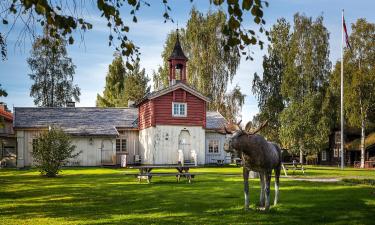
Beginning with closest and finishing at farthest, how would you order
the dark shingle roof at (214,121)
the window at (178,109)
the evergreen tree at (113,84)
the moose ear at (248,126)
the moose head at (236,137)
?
the moose head at (236,137) < the moose ear at (248,126) < the window at (178,109) < the dark shingle roof at (214,121) < the evergreen tree at (113,84)

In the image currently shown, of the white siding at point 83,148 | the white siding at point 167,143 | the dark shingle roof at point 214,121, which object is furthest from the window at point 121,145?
the dark shingle roof at point 214,121

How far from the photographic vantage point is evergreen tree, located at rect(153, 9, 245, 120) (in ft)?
186

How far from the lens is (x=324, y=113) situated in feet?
178

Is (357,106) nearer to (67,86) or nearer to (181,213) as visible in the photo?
(67,86)

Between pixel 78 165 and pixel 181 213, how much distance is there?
31.5 m

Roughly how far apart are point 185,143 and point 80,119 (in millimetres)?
10514

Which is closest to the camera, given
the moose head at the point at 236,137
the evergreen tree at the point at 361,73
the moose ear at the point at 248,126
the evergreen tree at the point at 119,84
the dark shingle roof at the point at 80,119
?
the moose head at the point at 236,137

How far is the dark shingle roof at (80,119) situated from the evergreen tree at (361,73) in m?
23.7

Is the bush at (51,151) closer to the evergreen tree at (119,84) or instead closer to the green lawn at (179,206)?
the green lawn at (179,206)

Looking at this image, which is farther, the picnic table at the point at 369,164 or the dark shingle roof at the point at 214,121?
the picnic table at the point at 369,164

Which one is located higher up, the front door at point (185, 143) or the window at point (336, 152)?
the front door at point (185, 143)

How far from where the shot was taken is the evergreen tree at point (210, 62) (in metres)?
56.8

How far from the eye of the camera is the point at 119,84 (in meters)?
79.1

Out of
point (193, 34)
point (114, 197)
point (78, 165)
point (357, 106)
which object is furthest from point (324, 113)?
point (114, 197)
